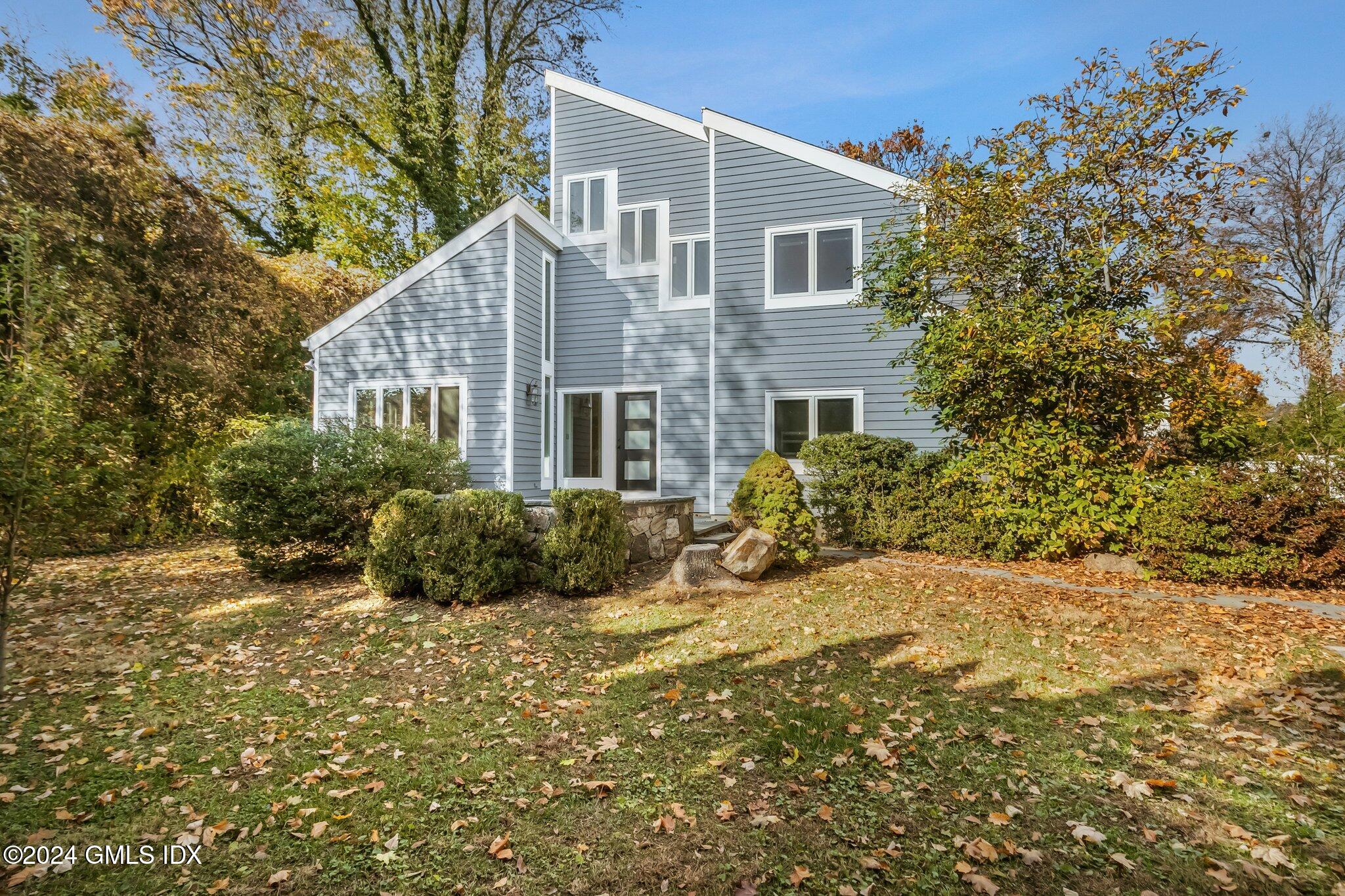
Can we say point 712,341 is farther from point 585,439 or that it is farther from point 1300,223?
point 1300,223

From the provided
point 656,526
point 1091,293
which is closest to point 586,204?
point 656,526

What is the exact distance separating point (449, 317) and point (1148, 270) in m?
10.7

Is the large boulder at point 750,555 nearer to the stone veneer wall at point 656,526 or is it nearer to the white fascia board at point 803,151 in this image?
the stone veneer wall at point 656,526

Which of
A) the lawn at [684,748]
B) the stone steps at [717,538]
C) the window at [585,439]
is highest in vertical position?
the window at [585,439]

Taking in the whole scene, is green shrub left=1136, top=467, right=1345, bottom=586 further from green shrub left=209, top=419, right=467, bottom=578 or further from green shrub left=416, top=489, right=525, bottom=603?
green shrub left=209, top=419, right=467, bottom=578

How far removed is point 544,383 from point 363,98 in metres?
14.3

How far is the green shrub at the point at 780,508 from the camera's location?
774cm

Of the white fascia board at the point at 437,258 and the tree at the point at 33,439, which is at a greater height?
the white fascia board at the point at 437,258

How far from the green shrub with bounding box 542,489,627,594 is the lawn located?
59 centimetres

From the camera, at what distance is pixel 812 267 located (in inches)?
443

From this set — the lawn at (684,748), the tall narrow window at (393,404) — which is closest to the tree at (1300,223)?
the lawn at (684,748)

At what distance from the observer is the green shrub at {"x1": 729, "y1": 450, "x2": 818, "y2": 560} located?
774 cm

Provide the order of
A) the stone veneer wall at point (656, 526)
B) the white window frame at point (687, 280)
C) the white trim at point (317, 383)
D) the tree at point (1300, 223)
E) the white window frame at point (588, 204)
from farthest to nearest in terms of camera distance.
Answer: the tree at point (1300, 223), the white window frame at point (588, 204), the white window frame at point (687, 280), the white trim at point (317, 383), the stone veneer wall at point (656, 526)

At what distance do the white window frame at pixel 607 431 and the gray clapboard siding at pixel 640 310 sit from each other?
0.29 ft
